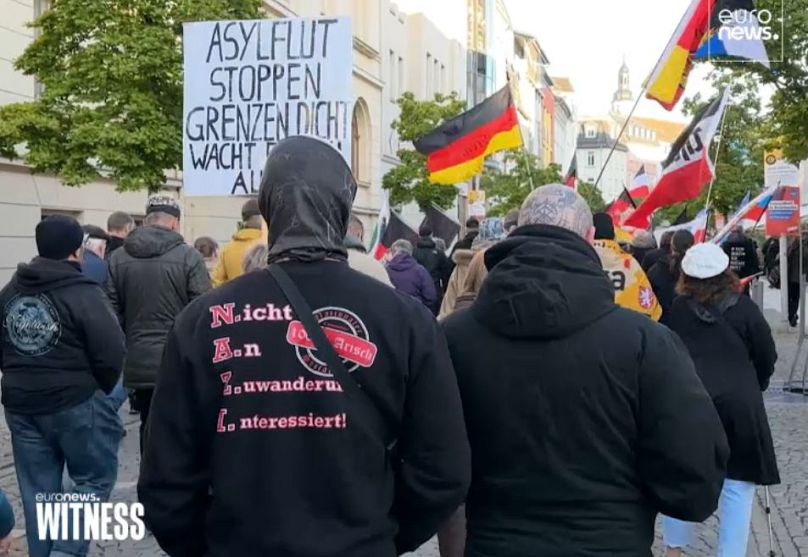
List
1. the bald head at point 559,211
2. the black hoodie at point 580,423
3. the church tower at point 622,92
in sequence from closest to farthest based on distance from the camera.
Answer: the black hoodie at point 580,423, the bald head at point 559,211, the church tower at point 622,92

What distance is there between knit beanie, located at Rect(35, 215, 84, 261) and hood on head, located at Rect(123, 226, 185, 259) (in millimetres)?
1076

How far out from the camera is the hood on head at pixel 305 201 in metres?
2.65

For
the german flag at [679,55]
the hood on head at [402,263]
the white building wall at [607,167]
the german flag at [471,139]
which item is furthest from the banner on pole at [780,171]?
the white building wall at [607,167]

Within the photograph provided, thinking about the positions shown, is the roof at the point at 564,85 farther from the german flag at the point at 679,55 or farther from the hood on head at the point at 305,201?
the hood on head at the point at 305,201

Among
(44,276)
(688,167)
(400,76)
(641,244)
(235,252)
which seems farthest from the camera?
(400,76)

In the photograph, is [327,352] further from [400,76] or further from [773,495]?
[400,76]

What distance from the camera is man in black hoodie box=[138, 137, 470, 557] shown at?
8.41 ft

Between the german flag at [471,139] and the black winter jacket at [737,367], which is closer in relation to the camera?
the black winter jacket at [737,367]

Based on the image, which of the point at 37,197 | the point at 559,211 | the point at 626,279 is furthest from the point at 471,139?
the point at 559,211

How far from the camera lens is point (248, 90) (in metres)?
6.96

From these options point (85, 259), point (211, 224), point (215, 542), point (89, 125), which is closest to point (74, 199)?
point (89, 125)

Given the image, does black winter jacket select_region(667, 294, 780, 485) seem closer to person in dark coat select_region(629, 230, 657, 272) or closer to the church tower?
person in dark coat select_region(629, 230, 657, 272)

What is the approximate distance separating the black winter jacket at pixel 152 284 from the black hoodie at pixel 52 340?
1.20 m

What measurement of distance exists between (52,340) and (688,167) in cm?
636
